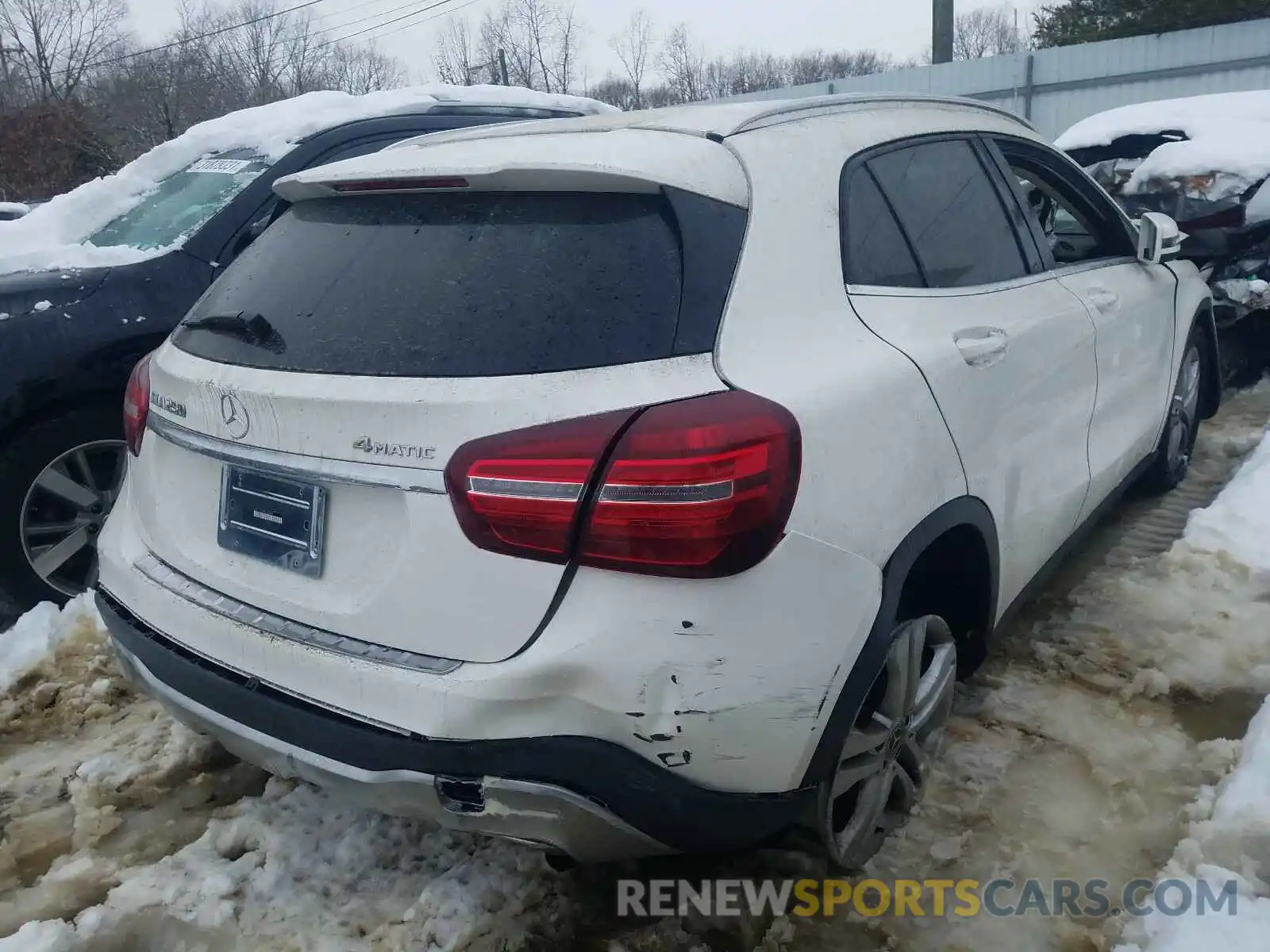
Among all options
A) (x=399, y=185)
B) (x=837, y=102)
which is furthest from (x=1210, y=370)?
(x=399, y=185)

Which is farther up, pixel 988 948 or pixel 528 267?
pixel 528 267

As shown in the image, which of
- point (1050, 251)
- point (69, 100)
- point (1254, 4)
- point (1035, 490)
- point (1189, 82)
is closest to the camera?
point (1035, 490)

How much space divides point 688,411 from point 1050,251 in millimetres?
2059

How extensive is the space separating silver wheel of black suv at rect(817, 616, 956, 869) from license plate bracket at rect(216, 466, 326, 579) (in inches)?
44.6

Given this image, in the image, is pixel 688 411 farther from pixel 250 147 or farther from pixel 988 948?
pixel 250 147

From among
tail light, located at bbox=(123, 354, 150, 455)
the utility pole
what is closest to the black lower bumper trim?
tail light, located at bbox=(123, 354, 150, 455)

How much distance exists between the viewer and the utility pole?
16047 mm

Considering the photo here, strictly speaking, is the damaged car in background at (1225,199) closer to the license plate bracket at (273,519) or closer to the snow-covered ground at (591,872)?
the snow-covered ground at (591,872)

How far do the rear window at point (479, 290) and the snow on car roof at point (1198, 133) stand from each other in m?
5.37

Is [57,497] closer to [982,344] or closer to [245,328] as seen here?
[245,328]

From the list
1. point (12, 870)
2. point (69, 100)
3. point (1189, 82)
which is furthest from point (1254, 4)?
point (69, 100)

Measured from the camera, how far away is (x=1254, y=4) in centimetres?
2088

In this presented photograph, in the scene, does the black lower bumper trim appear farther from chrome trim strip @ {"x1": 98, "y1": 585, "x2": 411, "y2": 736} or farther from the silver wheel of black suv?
the silver wheel of black suv

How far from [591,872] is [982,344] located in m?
1.59
